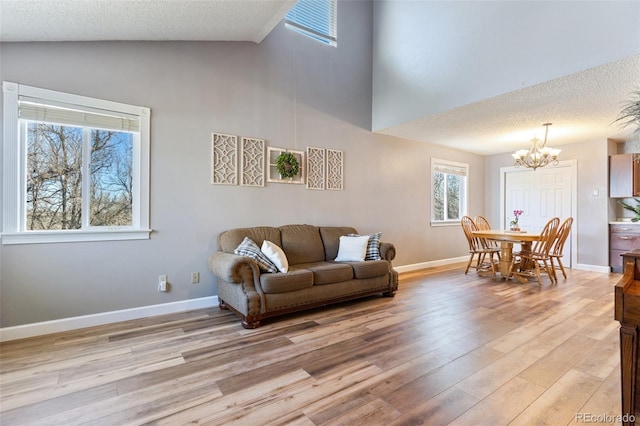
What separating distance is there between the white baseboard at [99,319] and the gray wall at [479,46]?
12.0 ft

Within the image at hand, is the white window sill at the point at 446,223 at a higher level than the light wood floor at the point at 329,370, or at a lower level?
higher

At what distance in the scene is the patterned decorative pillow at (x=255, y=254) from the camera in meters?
2.90

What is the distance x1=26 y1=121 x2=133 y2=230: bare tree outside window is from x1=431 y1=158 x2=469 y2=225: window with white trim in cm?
499

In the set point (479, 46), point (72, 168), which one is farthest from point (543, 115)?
point (72, 168)

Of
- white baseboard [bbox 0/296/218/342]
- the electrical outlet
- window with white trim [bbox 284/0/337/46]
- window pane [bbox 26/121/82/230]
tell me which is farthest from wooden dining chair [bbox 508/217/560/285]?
window pane [bbox 26/121/82/230]

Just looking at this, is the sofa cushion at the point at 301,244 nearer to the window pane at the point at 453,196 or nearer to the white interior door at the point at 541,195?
the window pane at the point at 453,196

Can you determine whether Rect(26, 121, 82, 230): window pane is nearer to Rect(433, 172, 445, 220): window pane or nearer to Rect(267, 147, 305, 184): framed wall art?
Rect(267, 147, 305, 184): framed wall art

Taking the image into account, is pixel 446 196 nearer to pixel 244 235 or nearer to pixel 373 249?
pixel 373 249

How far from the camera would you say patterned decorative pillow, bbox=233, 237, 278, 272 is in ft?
9.51

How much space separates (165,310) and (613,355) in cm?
389

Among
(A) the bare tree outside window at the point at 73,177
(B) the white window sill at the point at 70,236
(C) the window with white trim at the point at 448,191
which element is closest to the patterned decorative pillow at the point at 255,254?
(B) the white window sill at the point at 70,236

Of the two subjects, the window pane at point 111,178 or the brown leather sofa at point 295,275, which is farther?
the window pane at point 111,178

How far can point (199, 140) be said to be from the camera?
3.26 meters

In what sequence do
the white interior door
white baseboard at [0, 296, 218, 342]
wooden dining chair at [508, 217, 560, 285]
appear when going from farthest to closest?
the white interior door < wooden dining chair at [508, 217, 560, 285] < white baseboard at [0, 296, 218, 342]
